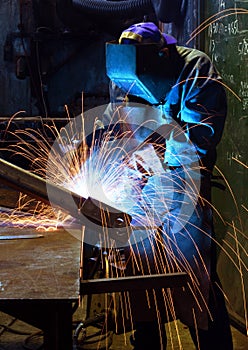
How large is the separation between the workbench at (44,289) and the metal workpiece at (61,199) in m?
0.17

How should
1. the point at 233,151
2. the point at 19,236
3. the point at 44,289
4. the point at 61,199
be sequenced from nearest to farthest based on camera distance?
the point at 44,289 → the point at 61,199 → the point at 19,236 → the point at 233,151

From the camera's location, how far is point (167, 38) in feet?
9.32

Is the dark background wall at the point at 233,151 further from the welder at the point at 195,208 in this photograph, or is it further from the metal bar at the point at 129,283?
→ the metal bar at the point at 129,283

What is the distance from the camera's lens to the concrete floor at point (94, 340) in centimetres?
333

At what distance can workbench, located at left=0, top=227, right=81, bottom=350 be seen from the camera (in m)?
1.67

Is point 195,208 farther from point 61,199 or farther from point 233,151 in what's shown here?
point 233,151

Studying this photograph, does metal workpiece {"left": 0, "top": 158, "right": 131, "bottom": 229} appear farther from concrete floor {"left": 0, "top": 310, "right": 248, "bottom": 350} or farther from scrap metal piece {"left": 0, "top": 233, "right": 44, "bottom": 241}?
concrete floor {"left": 0, "top": 310, "right": 248, "bottom": 350}

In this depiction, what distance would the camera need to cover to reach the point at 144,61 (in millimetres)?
2709

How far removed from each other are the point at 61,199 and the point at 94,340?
150cm

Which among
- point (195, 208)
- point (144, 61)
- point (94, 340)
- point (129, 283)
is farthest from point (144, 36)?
point (94, 340)

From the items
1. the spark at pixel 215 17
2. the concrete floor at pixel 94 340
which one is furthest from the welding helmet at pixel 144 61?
the concrete floor at pixel 94 340

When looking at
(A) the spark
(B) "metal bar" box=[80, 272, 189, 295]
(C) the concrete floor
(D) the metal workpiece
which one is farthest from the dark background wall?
(B) "metal bar" box=[80, 272, 189, 295]

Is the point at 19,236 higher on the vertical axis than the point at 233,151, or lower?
lower

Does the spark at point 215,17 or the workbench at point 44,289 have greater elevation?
the spark at point 215,17
